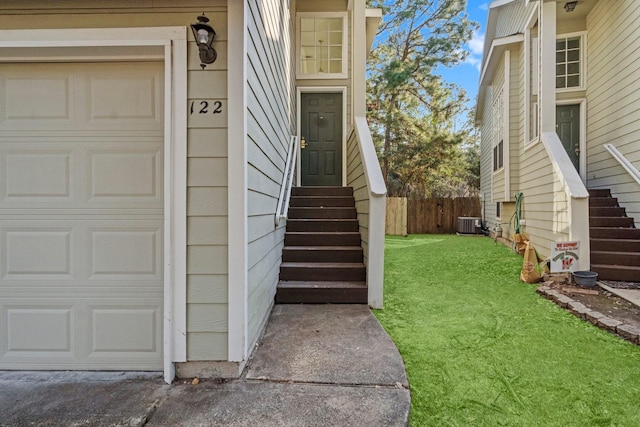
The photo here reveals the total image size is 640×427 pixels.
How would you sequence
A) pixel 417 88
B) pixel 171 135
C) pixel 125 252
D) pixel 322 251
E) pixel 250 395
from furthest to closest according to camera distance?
pixel 417 88 < pixel 322 251 < pixel 125 252 < pixel 171 135 < pixel 250 395

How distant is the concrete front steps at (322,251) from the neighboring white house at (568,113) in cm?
288

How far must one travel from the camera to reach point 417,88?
1451 centimetres

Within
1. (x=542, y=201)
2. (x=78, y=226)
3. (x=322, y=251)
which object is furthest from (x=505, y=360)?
(x=542, y=201)

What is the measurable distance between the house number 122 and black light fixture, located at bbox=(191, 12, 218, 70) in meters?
0.22

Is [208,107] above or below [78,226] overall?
above

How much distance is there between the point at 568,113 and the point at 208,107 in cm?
719

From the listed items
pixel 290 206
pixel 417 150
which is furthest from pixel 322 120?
pixel 417 150

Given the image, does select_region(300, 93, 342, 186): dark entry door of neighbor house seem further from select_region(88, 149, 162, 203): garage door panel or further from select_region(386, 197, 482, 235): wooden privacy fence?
select_region(386, 197, 482, 235): wooden privacy fence

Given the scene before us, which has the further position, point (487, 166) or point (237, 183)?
point (487, 166)

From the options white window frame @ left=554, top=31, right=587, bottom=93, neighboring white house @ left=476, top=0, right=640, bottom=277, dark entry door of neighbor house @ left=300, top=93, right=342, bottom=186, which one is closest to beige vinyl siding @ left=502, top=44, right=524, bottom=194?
neighboring white house @ left=476, top=0, right=640, bottom=277

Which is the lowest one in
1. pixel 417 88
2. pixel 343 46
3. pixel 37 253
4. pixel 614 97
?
pixel 37 253

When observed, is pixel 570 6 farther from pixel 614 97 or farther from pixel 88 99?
pixel 88 99

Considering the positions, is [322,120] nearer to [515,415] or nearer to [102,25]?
[102,25]

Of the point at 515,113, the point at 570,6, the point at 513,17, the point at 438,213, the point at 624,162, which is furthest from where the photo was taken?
the point at 438,213
